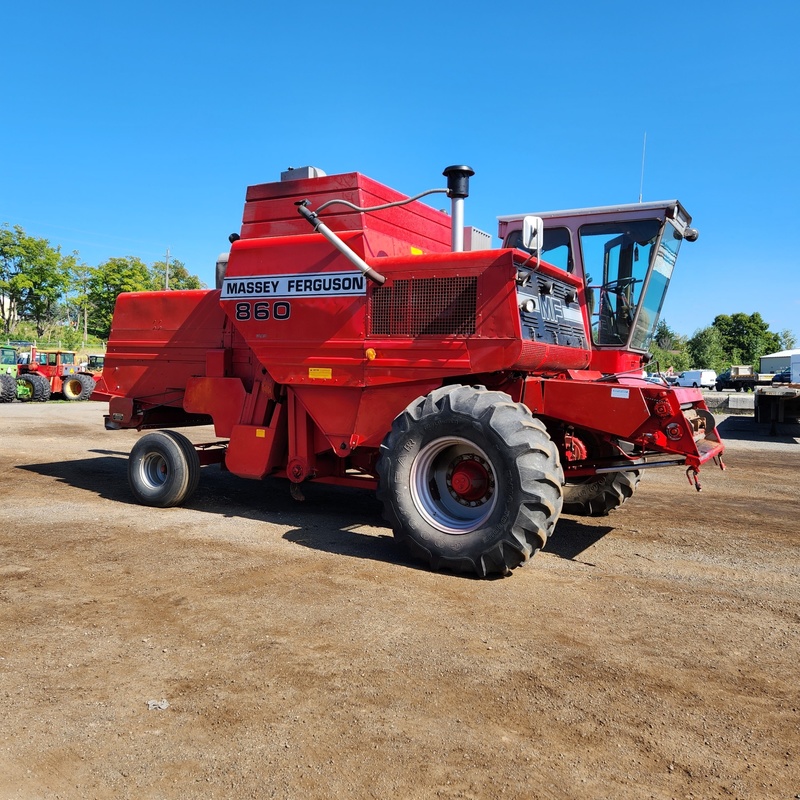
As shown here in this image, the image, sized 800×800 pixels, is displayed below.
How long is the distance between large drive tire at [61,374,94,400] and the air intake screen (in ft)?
77.4

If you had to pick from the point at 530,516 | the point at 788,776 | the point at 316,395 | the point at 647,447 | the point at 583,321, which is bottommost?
the point at 788,776

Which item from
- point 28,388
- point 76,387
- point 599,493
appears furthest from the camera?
point 76,387

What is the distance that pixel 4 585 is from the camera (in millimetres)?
4699

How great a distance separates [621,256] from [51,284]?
4340 centimetres

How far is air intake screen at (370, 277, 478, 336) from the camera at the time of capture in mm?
5680

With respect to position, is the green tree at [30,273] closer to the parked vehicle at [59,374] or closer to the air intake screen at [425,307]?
the parked vehicle at [59,374]

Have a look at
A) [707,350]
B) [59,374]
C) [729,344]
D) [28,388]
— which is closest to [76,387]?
[59,374]

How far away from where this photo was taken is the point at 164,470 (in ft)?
24.6

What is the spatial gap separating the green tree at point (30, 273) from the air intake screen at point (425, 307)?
42613 millimetres

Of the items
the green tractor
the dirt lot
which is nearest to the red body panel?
the dirt lot

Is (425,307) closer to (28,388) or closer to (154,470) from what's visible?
(154,470)

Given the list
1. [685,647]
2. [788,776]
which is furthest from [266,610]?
[788,776]

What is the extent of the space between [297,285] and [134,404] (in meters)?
2.94

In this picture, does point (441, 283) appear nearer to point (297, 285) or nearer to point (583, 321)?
point (297, 285)
